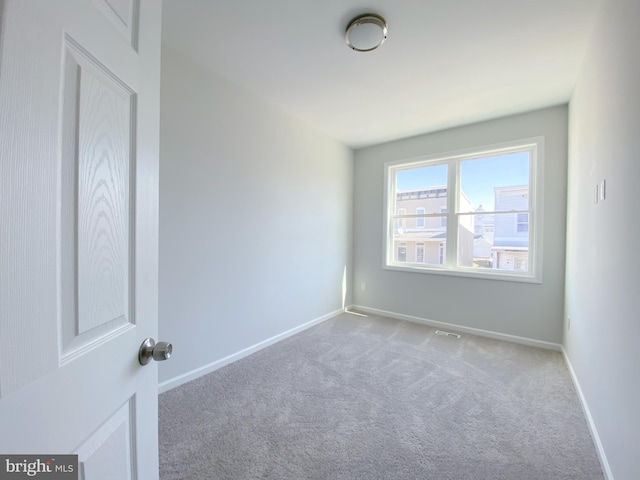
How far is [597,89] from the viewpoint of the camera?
1879 millimetres

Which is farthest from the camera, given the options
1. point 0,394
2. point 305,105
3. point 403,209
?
point 403,209

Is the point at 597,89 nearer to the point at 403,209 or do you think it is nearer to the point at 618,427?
the point at 618,427

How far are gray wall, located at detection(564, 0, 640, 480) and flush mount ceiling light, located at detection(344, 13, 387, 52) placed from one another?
125cm

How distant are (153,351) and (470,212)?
12.6ft

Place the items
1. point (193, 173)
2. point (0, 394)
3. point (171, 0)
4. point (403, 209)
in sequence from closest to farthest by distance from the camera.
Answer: point (0, 394) < point (171, 0) < point (193, 173) < point (403, 209)

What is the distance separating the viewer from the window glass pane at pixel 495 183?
3326 mm

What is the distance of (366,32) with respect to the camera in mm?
1925

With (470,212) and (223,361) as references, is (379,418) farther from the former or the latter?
(470,212)

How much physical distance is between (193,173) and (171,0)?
3.69 feet

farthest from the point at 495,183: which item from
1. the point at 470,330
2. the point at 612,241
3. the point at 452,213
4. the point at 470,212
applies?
the point at 612,241

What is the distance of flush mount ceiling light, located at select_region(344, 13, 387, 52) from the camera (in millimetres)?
1845

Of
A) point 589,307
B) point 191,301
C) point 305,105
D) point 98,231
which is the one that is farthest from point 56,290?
Result: point 305,105

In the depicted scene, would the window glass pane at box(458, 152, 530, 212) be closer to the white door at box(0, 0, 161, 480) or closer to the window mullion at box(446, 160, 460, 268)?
the window mullion at box(446, 160, 460, 268)

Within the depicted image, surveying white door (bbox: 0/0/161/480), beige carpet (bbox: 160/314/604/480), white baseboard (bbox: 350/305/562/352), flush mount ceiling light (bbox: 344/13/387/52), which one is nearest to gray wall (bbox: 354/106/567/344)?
white baseboard (bbox: 350/305/562/352)
